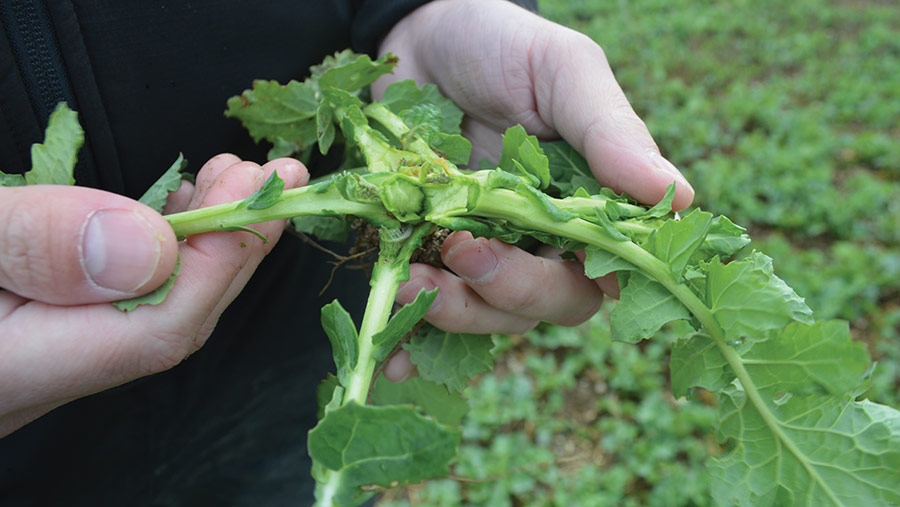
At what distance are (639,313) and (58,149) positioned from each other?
1.19m

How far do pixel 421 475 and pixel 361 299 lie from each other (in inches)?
49.0

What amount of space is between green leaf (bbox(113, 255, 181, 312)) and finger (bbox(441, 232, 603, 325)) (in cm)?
61

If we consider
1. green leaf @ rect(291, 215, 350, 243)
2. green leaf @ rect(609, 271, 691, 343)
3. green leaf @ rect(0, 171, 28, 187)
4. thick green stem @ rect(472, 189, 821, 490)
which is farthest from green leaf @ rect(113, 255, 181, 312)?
green leaf @ rect(609, 271, 691, 343)

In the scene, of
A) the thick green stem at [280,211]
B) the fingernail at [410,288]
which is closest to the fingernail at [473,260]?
the fingernail at [410,288]

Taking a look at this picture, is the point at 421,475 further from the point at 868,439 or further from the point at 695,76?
the point at 695,76

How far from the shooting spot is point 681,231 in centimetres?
124

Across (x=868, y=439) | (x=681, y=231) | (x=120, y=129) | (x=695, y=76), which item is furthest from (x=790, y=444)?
(x=695, y=76)

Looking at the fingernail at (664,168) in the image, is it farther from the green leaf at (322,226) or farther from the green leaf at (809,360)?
the green leaf at (322,226)

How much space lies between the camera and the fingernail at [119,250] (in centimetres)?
104

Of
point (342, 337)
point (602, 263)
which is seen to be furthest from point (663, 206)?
point (342, 337)

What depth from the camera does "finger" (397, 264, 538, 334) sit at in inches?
61.3

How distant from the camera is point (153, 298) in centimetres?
117

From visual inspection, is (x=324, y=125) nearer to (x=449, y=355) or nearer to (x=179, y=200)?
(x=179, y=200)

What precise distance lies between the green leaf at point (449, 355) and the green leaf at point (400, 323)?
0.40 meters
